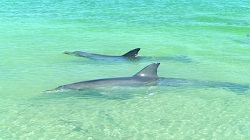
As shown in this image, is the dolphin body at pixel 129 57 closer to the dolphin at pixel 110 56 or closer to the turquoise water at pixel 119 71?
the dolphin at pixel 110 56

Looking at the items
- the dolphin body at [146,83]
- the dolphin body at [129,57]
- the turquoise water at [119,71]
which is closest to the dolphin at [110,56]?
the dolphin body at [129,57]

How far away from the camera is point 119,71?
13.5 metres

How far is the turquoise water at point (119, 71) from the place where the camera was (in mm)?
9039

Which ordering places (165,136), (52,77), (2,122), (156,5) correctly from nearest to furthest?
1. (165,136)
2. (2,122)
3. (52,77)
4. (156,5)

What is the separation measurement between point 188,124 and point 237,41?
36.1 ft

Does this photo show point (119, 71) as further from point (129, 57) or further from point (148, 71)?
point (148, 71)

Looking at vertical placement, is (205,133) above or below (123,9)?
below

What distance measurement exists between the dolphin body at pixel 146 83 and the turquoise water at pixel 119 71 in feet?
0.75

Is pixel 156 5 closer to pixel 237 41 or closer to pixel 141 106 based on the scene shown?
pixel 237 41

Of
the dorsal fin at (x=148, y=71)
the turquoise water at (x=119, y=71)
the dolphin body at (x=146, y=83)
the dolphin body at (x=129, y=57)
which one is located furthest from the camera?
the dolphin body at (x=129, y=57)

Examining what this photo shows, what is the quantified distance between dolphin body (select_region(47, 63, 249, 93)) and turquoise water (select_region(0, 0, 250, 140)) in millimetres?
228

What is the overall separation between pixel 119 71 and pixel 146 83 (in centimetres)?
226

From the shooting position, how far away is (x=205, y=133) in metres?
8.86

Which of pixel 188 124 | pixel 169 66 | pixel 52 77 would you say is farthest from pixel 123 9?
pixel 188 124
